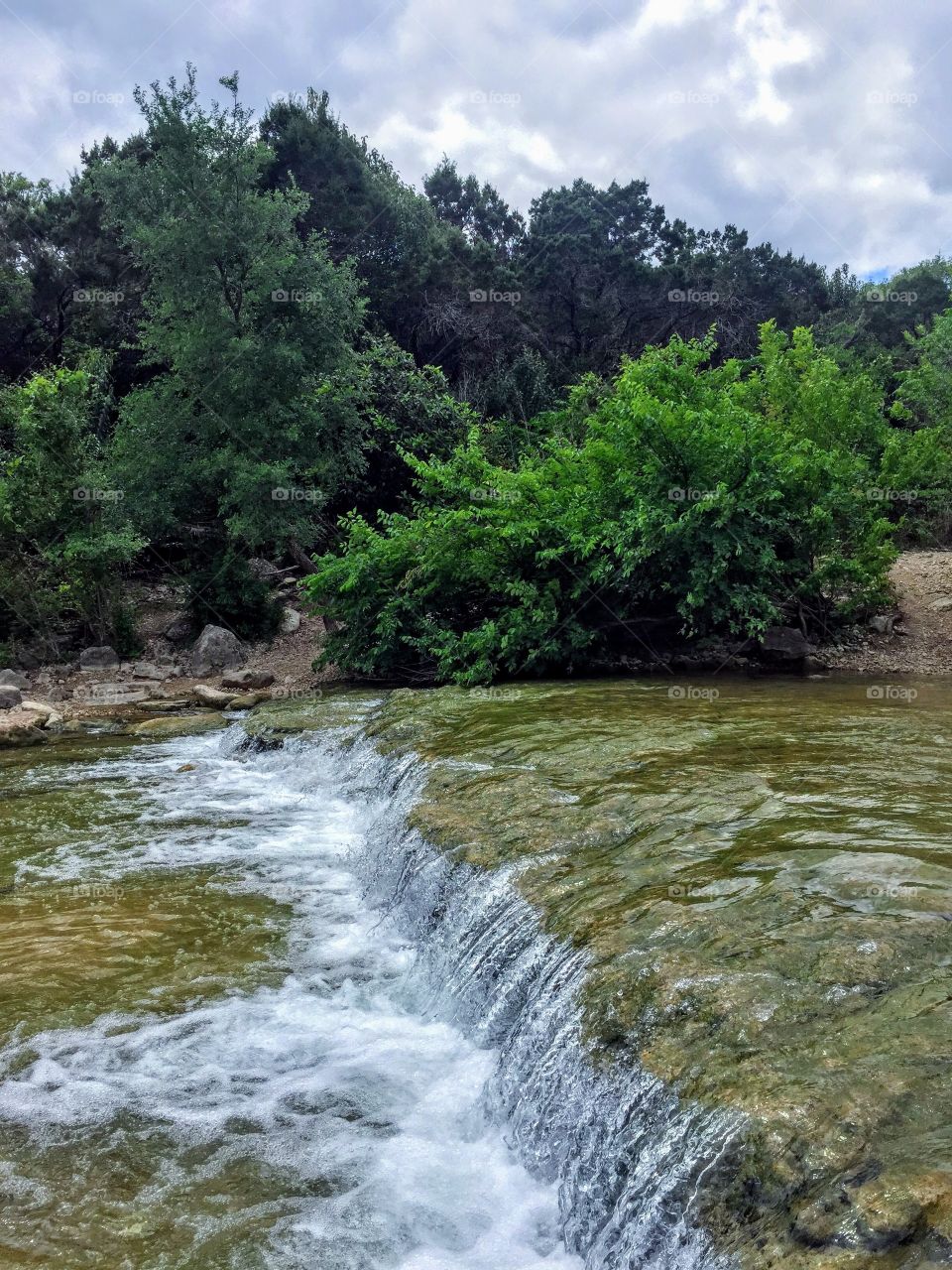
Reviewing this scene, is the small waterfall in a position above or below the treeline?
below

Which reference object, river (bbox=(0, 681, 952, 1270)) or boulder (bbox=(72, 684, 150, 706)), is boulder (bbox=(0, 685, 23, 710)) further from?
river (bbox=(0, 681, 952, 1270))

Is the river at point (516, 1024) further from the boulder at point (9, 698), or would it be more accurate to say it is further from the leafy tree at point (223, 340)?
the leafy tree at point (223, 340)

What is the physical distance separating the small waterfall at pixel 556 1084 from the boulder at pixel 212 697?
8981mm

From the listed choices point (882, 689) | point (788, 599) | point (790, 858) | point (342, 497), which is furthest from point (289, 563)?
point (790, 858)

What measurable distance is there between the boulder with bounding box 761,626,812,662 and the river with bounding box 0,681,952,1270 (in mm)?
5524

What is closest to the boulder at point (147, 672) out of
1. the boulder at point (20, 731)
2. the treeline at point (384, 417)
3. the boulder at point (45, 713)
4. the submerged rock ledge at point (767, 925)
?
the treeline at point (384, 417)

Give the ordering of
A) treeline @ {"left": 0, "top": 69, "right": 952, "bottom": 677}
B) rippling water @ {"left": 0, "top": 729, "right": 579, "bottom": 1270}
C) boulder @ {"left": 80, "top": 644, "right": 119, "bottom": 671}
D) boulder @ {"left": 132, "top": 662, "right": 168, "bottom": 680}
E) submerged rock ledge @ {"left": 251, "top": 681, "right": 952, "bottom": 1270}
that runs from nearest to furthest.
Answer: submerged rock ledge @ {"left": 251, "top": 681, "right": 952, "bottom": 1270} → rippling water @ {"left": 0, "top": 729, "right": 579, "bottom": 1270} → treeline @ {"left": 0, "top": 69, "right": 952, "bottom": 677} → boulder @ {"left": 132, "top": 662, "right": 168, "bottom": 680} → boulder @ {"left": 80, "top": 644, "right": 119, "bottom": 671}

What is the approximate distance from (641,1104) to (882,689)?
333 inches

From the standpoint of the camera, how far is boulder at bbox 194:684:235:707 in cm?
1427

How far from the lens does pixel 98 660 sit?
16.6m

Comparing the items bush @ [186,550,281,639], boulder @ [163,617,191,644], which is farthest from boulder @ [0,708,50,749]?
bush @ [186,550,281,639]

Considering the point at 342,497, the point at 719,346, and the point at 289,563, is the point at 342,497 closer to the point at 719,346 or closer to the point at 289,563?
the point at 289,563

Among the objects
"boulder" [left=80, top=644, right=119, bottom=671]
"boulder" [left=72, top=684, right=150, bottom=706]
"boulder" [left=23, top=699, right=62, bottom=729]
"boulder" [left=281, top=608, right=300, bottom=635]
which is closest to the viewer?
"boulder" [left=23, top=699, right=62, bottom=729]

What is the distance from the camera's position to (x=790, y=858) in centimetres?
429
